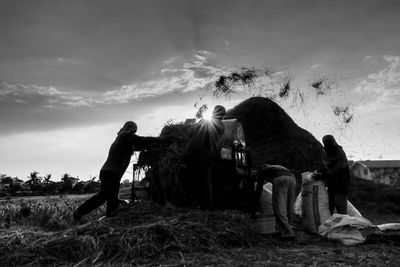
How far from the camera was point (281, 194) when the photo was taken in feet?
20.2

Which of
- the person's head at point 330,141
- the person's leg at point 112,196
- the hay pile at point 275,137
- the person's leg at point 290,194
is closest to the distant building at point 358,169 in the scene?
the hay pile at point 275,137

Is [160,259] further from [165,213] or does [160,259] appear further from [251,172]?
[251,172]

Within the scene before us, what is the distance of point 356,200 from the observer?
42.2ft

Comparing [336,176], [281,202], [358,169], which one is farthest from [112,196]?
[358,169]

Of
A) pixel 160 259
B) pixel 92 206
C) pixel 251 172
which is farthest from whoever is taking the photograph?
pixel 251 172

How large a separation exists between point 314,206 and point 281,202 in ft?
3.78

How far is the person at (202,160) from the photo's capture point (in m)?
5.86

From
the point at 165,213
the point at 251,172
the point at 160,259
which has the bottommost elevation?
the point at 160,259

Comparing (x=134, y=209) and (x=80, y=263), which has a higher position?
(x=134, y=209)

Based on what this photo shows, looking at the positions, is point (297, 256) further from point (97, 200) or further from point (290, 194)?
point (97, 200)

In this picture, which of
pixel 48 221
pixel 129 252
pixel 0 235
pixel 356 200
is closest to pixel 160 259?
pixel 129 252

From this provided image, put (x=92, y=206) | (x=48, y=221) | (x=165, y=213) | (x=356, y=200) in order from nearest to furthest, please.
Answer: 1. (x=165, y=213)
2. (x=92, y=206)
3. (x=48, y=221)
4. (x=356, y=200)

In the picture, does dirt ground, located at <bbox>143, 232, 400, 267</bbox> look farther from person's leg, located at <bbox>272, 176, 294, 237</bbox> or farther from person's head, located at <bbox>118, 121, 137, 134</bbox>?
person's head, located at <bbox>118, 121, 137, 134</bbox>

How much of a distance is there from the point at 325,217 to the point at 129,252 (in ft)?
12.9
